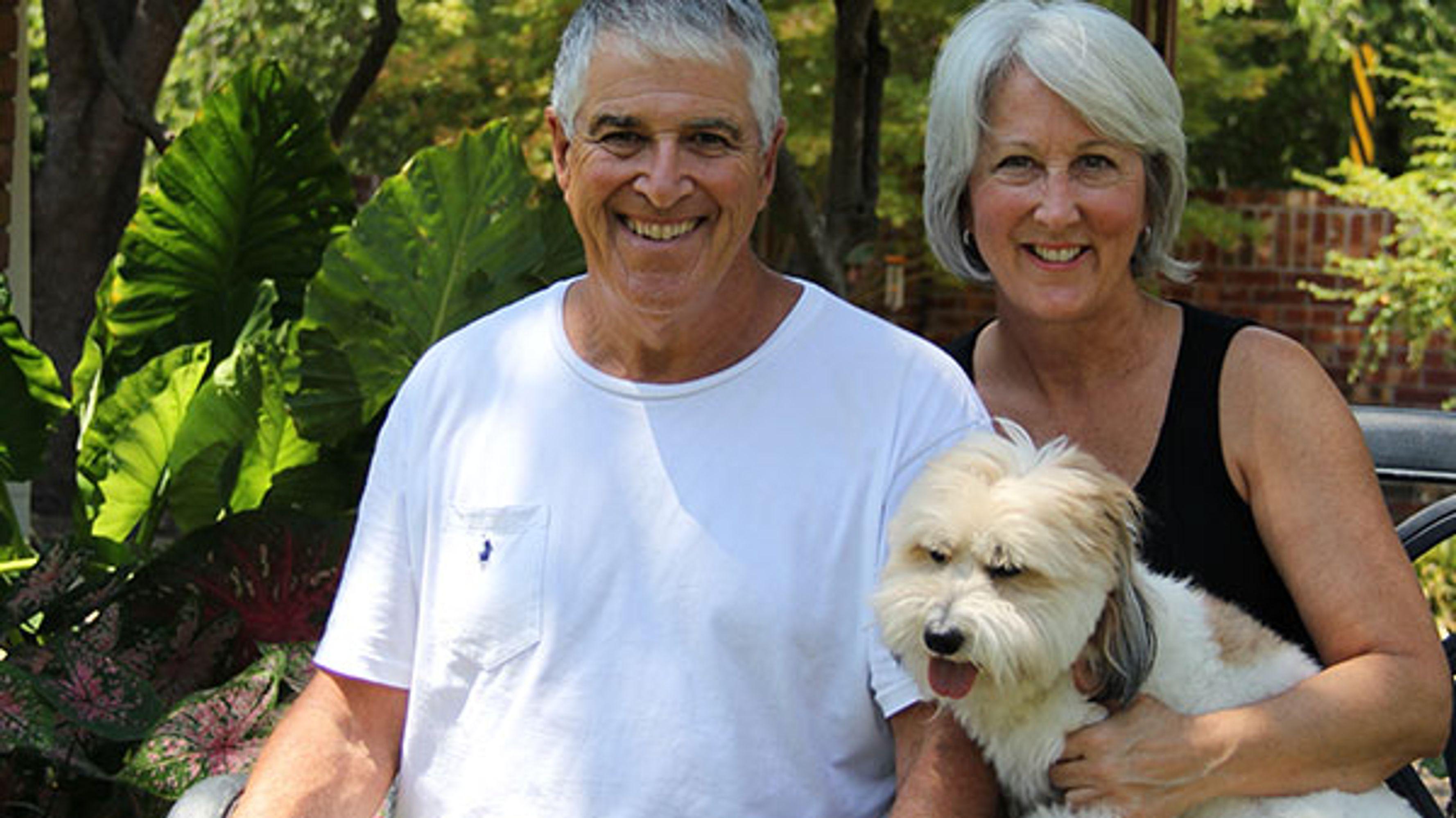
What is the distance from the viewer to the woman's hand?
7.88ft

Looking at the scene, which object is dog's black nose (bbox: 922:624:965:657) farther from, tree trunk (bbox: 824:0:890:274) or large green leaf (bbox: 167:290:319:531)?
tree trunk (bbox: 824:0:890:274)

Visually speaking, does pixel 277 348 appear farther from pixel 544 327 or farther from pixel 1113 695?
pixel 1113 695

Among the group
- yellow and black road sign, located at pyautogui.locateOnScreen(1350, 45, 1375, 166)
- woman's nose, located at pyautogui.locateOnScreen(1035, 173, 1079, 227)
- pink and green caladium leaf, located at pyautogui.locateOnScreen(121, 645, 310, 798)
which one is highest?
woman's nose, located at pyautogui.locateOnScreen(1035, 173, 1079, 227)

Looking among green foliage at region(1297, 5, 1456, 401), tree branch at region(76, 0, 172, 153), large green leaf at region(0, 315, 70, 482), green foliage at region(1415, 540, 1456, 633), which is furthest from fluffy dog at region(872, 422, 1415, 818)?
green foliage at region(1297, 5, 1456, 401)

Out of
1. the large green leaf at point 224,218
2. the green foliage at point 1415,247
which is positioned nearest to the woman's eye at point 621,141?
the large green leaf at point 224,218

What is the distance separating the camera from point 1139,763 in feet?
7.89

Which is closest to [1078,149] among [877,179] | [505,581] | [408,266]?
[505,581]

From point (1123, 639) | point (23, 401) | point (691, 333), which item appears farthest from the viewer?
point (23, 401)

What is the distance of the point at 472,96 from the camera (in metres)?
12.0

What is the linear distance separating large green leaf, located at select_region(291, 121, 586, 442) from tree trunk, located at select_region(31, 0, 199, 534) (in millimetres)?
2414

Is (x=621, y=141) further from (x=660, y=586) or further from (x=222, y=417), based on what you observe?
(x=222, y=417)

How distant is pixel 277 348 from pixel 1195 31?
8.28m

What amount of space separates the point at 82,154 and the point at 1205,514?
197 inches

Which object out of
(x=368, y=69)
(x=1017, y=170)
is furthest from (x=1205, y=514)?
(x=368, y=69)
